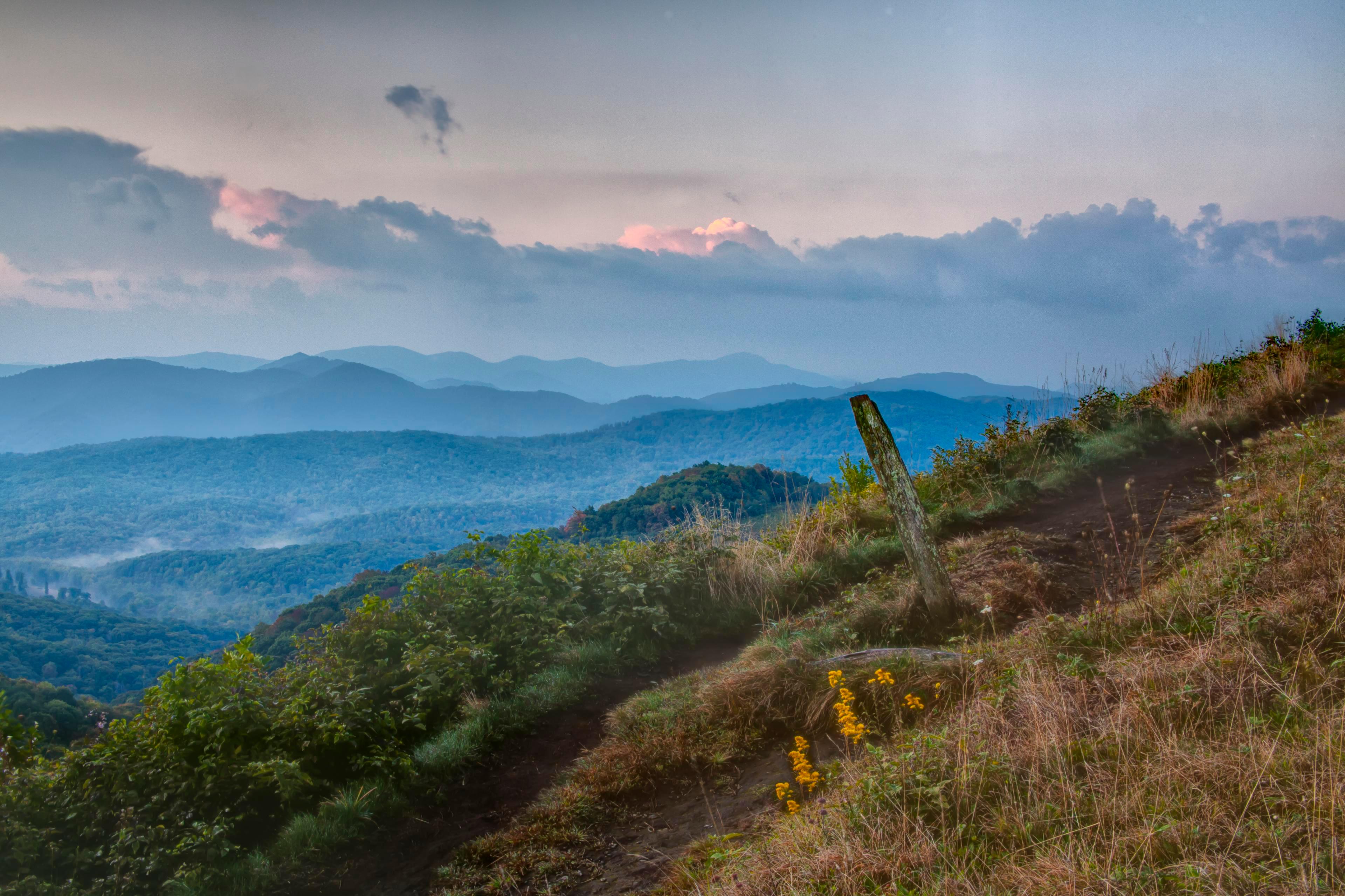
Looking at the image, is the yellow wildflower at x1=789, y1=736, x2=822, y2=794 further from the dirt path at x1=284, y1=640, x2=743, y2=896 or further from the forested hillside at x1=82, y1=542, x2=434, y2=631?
the forested hillside at x1=82, y1=542, x2=434, y2=631

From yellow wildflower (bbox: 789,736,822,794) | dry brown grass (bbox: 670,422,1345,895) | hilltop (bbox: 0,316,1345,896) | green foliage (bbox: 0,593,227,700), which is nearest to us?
dry brown grass (bbox: 670,422,1345,895)

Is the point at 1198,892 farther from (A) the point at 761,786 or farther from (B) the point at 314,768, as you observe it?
(B) the point at 314,768

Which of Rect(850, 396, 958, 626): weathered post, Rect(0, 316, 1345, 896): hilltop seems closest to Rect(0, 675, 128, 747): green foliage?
Rect(0, 316, 1345, 896): hilltop

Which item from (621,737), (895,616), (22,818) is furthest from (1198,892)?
(22,818)

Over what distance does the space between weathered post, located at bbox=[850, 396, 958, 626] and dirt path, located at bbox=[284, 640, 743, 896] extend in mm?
2673

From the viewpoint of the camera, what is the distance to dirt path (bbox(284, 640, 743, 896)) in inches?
146

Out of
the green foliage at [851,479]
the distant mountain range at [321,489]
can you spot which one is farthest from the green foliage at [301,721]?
the distant mountain range at [321,489]

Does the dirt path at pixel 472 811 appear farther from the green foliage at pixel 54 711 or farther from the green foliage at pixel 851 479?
the green foliage at pixel 851 479

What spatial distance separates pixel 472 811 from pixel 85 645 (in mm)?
71897

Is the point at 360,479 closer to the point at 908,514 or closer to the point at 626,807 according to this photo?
the point at 908,514

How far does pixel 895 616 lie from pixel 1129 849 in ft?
12.3

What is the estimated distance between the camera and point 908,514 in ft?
20.0

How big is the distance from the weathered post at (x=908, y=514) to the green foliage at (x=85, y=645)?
51.4 meters

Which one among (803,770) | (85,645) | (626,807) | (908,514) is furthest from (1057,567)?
(85,645)
